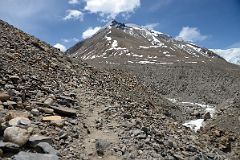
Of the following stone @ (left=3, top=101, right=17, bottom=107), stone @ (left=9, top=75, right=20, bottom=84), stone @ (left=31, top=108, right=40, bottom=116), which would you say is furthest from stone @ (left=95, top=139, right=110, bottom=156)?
stone @ (left=9, top=75, right=20, bottom=84)

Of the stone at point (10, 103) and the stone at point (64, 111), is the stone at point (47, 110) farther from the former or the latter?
the stone at point (10, 103)

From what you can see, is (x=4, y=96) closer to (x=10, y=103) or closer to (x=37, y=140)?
(x=10, y=103)

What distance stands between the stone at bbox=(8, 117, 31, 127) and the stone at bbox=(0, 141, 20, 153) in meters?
1.37

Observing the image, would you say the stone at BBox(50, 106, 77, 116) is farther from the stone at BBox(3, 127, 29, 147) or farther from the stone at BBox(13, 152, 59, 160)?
the stone at BBox(13, 152, 59, 160)

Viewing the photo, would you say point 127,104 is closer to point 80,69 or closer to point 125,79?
point 80,69

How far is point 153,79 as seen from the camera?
6944 centimetres

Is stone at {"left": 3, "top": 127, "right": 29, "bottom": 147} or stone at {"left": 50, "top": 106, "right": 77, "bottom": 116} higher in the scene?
stone at {"left": 50, "top": 106, "right": 77, "bottom": 116}

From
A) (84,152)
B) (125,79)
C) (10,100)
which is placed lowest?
(84,152)

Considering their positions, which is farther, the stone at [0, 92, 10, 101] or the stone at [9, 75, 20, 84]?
the stone at [9, 75, 20, 84]

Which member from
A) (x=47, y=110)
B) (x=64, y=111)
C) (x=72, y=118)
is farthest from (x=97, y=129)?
(x=47, y=110)

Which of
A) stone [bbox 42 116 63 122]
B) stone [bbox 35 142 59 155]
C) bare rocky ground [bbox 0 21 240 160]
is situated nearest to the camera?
stone [bbox 35 142 59 155]

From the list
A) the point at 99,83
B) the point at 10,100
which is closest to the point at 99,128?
the point at 10,100

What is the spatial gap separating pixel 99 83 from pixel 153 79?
46557mm

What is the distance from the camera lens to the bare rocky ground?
1330 cm
